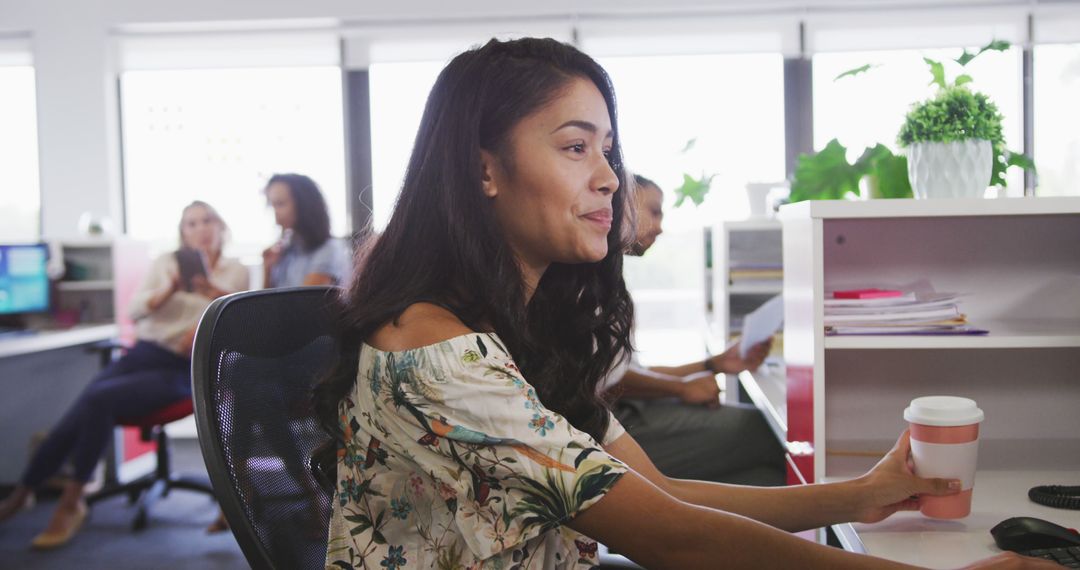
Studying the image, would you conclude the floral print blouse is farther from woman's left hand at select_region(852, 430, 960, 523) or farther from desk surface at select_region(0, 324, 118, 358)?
desk surface at select_region(0, 324, 118, 358)

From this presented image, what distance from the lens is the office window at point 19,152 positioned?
17.1ft

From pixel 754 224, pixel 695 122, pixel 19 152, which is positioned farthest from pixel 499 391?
pixel 19 152

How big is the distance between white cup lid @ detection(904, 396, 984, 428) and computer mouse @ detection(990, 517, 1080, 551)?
12 cm

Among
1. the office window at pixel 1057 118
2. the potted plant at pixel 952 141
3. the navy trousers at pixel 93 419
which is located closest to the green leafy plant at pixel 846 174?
the potted plant at pixel 952 141

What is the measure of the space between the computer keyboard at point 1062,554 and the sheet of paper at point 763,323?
1.36 m

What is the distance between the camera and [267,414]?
92 cm

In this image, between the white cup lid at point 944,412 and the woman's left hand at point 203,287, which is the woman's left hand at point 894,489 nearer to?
the white cup lid at point 944,412

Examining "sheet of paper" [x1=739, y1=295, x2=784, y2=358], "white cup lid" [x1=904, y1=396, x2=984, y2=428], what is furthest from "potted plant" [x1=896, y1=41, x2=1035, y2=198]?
"sheet of paper" [x1=739, y1=295, x2=784, y2=358]

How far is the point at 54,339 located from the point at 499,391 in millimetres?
3266

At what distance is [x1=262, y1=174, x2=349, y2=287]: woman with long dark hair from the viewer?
344cm

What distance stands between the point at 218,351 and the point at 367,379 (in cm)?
16

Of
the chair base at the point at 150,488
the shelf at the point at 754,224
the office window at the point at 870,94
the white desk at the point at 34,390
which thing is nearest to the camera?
the shelf at the point at 754,224

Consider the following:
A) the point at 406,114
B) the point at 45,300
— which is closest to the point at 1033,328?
the point at 45,300

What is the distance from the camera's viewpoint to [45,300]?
12.6 feet
